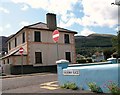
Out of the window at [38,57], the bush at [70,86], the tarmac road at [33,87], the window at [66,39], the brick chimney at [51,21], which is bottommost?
the tarmac road at [33,87]

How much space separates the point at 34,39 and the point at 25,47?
5.45 feet

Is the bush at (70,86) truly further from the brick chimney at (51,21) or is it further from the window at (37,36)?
the brick chimney at (51,21)

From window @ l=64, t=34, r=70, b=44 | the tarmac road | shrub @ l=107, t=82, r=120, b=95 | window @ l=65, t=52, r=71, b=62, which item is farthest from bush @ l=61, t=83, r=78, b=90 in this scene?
window @ l=64, t=34, r=70, b=44

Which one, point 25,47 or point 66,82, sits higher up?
point 25,47

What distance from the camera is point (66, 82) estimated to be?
12.2 metres

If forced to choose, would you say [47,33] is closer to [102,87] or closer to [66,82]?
[66,82]

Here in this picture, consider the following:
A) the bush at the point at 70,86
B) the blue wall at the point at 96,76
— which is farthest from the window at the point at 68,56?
the bush at the point at 70,86

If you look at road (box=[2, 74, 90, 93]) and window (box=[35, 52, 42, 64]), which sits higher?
window (box=[35, 52, 42, 64])

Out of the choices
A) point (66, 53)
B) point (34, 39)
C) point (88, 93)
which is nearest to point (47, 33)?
point (34, 39)

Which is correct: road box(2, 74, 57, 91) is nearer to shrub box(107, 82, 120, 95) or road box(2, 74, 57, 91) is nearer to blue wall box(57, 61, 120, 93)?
blue wall box(57, 61, 120, 93)

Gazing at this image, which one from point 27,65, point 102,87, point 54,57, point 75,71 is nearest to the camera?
point 102,87

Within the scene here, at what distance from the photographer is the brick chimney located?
1373 inches

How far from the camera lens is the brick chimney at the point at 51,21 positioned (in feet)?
114

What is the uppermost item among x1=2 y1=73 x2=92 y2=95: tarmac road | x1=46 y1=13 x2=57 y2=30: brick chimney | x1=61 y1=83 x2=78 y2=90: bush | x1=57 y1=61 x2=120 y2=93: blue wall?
x1=46 y1=13 x2=57 y2=30: brick chimney
